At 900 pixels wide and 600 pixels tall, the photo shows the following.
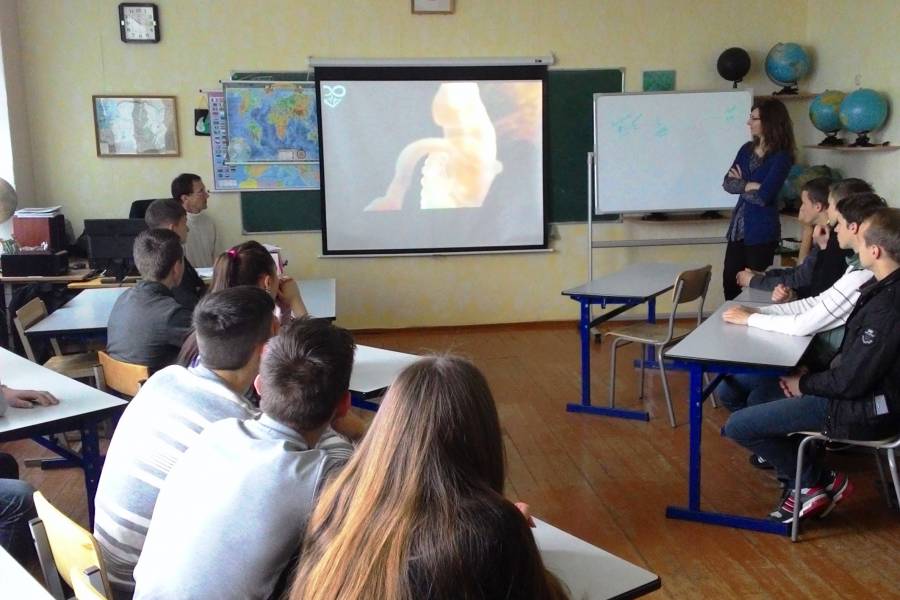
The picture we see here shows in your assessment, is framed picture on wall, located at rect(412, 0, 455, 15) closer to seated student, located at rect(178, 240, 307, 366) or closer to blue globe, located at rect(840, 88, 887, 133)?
blue globe, located at rect(840, 88, 887, 133)

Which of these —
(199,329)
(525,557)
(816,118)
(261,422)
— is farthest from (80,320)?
(816,118)

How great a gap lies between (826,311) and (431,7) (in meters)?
4.02

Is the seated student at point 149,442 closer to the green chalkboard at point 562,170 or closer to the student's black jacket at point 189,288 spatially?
the student's black jacket at point 189,288

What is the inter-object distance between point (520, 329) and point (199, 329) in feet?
15.7

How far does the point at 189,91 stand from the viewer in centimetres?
612

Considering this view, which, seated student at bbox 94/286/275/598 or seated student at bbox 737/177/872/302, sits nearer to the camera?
seated student at bbox 94/286/275/598

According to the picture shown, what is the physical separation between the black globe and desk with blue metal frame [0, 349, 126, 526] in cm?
517

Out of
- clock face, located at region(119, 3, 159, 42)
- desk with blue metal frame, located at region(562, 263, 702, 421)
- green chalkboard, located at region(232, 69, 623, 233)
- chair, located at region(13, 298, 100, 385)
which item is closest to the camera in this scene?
chair, located at region(13, 298, 100, 385)

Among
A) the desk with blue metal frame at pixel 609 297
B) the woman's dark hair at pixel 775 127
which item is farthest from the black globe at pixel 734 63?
the desk with blue metal frame at pixel 609 297

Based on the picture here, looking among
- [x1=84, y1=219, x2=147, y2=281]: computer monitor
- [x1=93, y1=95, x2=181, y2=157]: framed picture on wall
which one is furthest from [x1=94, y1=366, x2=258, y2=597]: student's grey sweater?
[x1=93, y1=95, x2=181, y2=157]: framed picture on wall

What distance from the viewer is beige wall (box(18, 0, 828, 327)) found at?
19.8 feet

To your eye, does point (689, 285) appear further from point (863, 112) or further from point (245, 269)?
point (245, 269)

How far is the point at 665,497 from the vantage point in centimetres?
359

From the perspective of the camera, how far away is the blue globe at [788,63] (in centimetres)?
630
